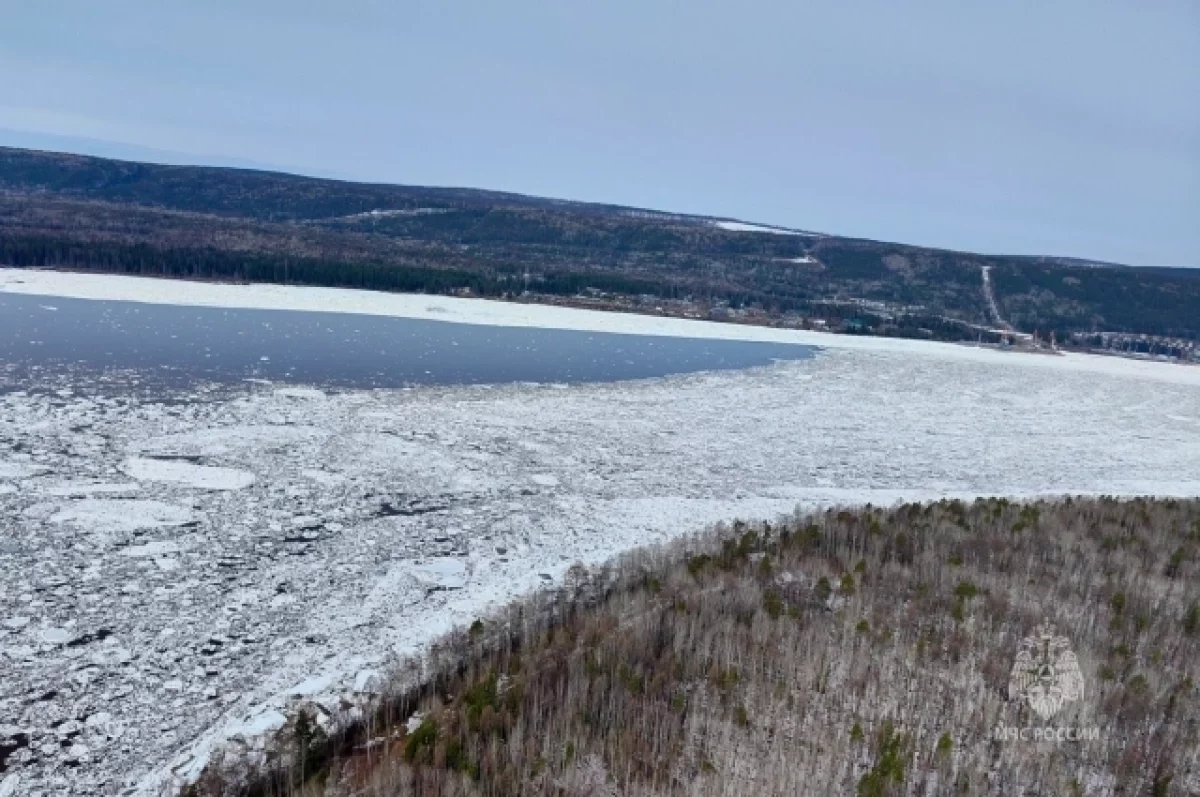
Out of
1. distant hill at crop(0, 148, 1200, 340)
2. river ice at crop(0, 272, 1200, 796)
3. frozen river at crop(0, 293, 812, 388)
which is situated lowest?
river ice at crop(0, 272, 1200, 796)

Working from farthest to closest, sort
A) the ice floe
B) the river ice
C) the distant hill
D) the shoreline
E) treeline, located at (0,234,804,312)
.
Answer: the distant hill < treeline, located at (0,234,804,312) < the shoreline < the ice floe < the river ice

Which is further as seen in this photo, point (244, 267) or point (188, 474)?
point (244, 267)

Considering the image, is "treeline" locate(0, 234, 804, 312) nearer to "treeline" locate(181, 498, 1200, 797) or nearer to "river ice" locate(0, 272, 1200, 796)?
"river ice" locate(0, 272, 1200, 796)

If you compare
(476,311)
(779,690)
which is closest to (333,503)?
(779,690)

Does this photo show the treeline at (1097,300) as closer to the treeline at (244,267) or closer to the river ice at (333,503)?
the treeline at (244,267)

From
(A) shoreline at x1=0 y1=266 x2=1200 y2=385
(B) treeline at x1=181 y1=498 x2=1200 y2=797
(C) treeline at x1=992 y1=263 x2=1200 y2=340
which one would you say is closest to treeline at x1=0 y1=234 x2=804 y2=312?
(A) shoreline at x1=0 y1=266 x2=1200 y2=385

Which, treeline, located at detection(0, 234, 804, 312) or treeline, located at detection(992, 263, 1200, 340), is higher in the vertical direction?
treeline, located at detection(992, 263, 1200, 340)

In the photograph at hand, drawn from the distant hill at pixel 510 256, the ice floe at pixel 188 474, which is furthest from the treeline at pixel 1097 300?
the ice floe at pixel 188 474

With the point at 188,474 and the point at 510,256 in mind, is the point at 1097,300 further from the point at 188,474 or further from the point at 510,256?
the point at 188,474
